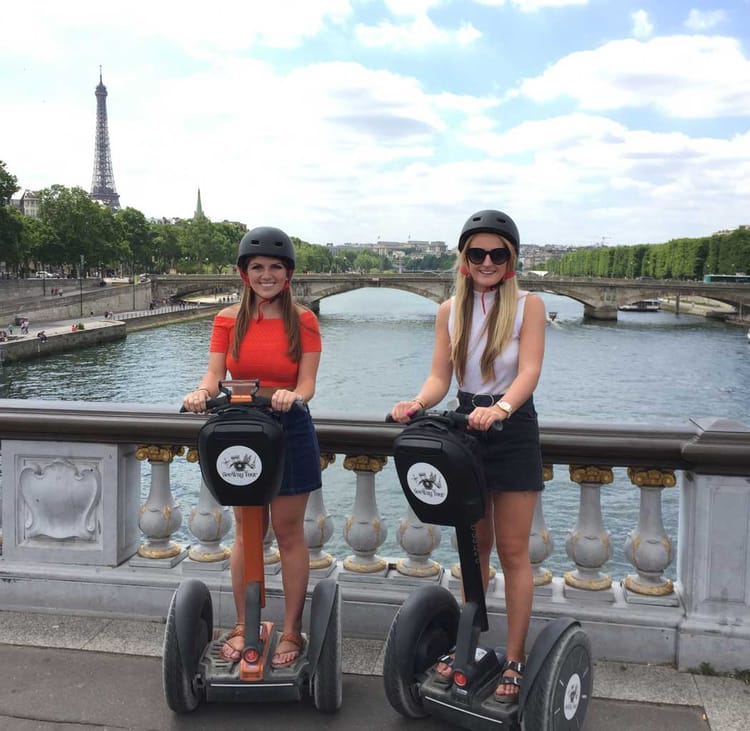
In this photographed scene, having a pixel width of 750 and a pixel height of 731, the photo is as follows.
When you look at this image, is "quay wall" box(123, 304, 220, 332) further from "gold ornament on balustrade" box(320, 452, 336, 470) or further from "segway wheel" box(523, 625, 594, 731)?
"segway wheel" box(523, 625, 594, 731)

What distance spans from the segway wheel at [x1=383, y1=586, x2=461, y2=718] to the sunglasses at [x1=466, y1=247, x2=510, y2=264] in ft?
3.13

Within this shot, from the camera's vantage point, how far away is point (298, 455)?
97.3 inches

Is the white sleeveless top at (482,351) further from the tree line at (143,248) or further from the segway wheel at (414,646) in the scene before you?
the tree line at (143,248)

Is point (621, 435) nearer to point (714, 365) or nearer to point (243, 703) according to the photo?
point (243, 703)

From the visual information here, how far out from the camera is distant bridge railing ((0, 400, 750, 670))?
8.87ft

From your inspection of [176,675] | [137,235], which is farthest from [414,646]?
[137,235]

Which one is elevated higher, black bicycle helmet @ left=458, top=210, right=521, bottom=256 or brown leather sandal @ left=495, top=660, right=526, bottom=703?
black bicycle helmet @ left=458, top=210, right=521, bottom=256

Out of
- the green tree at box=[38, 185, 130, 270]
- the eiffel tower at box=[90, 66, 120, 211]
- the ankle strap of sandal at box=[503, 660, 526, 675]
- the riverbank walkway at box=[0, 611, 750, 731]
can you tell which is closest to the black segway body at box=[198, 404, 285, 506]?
the riverbank walkway at box=[0, 611, 750, 731]

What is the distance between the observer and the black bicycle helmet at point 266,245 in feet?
8.10

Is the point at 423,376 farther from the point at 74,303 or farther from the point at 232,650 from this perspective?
the point at 232,650

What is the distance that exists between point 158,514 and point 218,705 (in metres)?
0.85

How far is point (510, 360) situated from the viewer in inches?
90.9

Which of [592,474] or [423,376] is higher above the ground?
[592,474]

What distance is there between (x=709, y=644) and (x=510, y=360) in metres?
1.20
